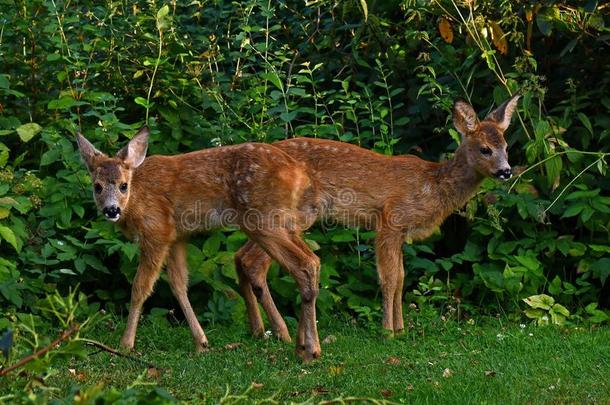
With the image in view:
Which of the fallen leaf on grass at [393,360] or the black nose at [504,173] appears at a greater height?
the black nose at [504,173]

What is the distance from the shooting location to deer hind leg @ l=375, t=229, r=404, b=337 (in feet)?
26.3

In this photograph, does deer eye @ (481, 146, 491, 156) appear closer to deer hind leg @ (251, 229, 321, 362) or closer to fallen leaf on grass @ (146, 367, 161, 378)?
deer hind leg @ (251, 229, 321, 362)

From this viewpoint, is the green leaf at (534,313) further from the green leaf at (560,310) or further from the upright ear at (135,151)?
the upright ear at (135,151)

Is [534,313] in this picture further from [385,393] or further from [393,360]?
[385,393]

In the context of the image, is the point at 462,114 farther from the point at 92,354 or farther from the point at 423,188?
the point at 92,354

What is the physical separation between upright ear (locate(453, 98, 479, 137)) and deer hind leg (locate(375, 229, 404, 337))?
962 millimetres

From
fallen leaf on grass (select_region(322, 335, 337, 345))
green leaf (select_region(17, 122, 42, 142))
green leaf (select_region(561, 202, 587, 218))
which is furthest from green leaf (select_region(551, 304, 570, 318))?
green leaf (select_region(17, 122, 42, 142))

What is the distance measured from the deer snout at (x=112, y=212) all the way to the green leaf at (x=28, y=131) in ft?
5.42

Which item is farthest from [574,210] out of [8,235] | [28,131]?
[28,131]

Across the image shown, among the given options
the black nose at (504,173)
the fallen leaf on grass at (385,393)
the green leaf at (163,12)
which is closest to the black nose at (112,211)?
the green leaf at (163,12)

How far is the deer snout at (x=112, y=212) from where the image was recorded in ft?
24.5

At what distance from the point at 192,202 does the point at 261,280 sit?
770mm

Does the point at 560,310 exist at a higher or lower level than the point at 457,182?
lower

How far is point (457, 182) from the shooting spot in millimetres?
8508
